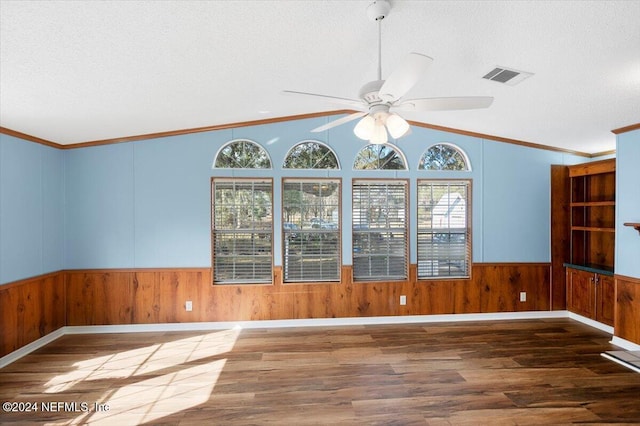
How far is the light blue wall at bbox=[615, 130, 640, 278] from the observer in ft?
12.0

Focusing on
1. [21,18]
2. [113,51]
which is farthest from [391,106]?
[21,18]

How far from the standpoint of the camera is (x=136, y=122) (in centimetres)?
385

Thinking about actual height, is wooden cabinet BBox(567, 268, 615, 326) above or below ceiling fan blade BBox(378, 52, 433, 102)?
below

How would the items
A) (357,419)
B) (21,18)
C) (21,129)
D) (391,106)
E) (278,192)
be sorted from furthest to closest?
(278,192), (21,129), (357,419), (391,106), (21,18)

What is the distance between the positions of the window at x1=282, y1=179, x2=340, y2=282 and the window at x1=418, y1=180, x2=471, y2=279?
1231 millimetres

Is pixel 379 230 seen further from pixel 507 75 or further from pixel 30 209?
pixel 30 209

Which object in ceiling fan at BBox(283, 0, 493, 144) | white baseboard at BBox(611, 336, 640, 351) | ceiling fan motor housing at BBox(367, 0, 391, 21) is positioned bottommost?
white baseboard at BBox(611, 336, 640, 351)

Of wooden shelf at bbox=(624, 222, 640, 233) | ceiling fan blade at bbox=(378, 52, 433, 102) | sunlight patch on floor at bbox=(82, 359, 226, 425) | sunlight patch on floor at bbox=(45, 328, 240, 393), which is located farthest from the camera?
wooden shelf at bbox=(624, 222, 640, 233)

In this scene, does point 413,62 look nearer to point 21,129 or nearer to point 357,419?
point 357,419

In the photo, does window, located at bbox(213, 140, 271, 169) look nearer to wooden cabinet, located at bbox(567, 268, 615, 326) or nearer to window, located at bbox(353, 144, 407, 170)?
window, located at bbox(353, 144, 407, 170)

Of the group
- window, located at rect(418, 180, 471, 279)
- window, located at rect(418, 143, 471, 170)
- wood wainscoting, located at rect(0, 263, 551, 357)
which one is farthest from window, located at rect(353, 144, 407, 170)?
wood wainscoting, located at rect(0, 263, 551, 357)

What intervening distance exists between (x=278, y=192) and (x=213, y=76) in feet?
6.24

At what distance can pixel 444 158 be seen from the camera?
4.79 m

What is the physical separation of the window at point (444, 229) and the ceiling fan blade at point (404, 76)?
307cm
